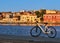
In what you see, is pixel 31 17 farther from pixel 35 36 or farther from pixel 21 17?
pixel 35 36

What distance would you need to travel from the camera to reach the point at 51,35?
15750 millimetres

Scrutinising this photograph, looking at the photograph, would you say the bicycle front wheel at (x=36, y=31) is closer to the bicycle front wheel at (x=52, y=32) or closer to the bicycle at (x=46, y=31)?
the bicycle at (x=46, y=31)

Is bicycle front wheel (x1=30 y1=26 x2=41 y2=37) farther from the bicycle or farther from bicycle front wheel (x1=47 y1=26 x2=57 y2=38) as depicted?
bicycle front wheel (x1=47 y1=26 x2=57 y2=38)

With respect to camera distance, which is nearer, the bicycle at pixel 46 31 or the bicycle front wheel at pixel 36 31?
the bicycle at pixel 46 31

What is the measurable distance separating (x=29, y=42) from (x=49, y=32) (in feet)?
13.1

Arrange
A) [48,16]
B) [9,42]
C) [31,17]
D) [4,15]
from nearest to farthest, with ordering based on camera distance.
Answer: [9,42]
[48,16]
[31,17]
[4,15]

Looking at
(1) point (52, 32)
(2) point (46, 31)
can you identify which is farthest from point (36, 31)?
(1) point (52, 32)

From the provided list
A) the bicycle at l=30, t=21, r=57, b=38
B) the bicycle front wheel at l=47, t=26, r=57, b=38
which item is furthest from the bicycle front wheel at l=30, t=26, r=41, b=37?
the bicycle front wheel at l=47, t=26, r=57, b=38

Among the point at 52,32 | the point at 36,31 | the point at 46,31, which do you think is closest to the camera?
the point at 52,32

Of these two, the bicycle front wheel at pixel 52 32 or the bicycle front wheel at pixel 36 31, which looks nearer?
the bicycle front wheel at pixel 52 32

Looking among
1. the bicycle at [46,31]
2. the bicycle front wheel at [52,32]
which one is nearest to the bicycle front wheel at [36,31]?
the bicycle at [46,31]

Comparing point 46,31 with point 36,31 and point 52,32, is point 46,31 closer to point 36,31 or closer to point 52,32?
point 52,32

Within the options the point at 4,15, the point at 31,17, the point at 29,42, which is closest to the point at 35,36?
the point at 29,42

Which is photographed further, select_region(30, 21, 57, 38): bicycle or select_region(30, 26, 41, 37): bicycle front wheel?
select_region(30, 26, 41, 37): bicycle front wheel
